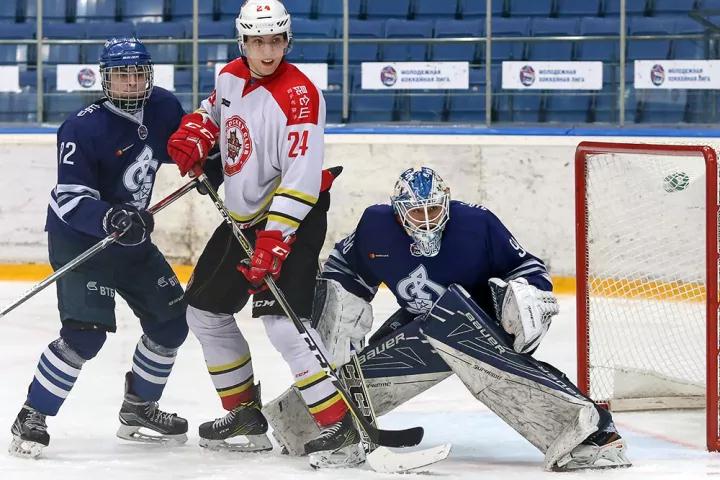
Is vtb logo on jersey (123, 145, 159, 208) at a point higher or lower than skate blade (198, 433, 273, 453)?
higher

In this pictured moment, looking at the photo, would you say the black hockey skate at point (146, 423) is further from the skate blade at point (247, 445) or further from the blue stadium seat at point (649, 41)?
the blue stadium seat at point (649, 41)

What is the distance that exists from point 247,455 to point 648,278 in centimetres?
204

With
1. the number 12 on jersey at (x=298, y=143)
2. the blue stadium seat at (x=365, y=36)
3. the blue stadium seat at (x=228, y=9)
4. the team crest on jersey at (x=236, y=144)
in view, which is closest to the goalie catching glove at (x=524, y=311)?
the number 12 on jersey at (x=298, y=143)

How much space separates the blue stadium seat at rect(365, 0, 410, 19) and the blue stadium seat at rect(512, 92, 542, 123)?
77 centimetres

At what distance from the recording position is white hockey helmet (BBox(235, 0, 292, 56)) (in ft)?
11.0

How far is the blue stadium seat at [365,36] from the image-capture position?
6.70m

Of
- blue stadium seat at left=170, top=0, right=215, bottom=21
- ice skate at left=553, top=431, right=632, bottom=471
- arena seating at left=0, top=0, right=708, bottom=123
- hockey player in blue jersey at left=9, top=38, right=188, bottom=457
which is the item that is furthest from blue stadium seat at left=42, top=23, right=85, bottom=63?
ice skate at left=553, top=431, right=632, bottom=471

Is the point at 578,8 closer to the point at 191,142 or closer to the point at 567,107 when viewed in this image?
the point at 567,107

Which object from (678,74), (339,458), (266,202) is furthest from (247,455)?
(678,74)

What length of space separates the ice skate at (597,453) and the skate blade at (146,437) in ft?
3.46

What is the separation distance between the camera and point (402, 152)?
6.38 meters

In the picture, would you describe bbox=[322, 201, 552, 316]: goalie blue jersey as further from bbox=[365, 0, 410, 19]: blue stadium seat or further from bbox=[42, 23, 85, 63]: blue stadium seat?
bbox=[42, 23, 85, 63]: blue stadium seat

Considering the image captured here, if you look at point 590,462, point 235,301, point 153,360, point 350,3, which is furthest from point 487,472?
point 350,3

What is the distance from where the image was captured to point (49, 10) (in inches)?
273
